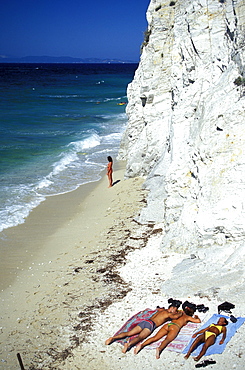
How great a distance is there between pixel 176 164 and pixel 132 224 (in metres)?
2.51

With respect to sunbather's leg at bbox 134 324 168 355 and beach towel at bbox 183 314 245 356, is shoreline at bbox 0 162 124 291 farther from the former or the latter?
beach towel at bbox 183 314 245 356

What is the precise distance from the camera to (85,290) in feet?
26.9

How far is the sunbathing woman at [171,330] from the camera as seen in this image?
6.04 meters

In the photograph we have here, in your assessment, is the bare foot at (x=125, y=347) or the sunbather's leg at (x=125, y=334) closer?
the bare foot at (x=125, y=347)

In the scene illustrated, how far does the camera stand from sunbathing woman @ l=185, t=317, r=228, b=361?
578 cm

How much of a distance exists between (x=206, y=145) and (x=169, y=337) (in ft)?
13.3

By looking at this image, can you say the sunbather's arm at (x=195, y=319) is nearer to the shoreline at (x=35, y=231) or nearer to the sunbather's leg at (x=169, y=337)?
the sunbather's leg at (x=169, y=337)

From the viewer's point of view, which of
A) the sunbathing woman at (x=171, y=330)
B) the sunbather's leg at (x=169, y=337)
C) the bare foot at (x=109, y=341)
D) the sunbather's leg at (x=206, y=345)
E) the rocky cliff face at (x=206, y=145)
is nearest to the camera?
the sunbather's leg at (x=206, y=345)

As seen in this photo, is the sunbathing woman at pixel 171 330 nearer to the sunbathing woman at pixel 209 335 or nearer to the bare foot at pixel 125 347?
the bare foot at pixel 125 347

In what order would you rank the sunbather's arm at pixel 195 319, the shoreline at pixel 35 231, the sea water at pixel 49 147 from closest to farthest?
the sunbather's arm at pixel 195 319 → the shoreline at pixel 35 231 → the sea water at pixel 49 147

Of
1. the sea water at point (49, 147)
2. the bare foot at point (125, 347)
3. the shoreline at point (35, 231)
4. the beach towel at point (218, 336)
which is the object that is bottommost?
the shoreline at point (35, 231)

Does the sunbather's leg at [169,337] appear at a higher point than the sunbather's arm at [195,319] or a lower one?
lower

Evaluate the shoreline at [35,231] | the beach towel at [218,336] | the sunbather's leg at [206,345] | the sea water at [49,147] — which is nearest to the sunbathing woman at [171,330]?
the beach towel at [218,336]

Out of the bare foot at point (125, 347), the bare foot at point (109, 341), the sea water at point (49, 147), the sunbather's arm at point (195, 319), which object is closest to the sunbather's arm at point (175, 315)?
the sunbather's arm at point (195, 319)
